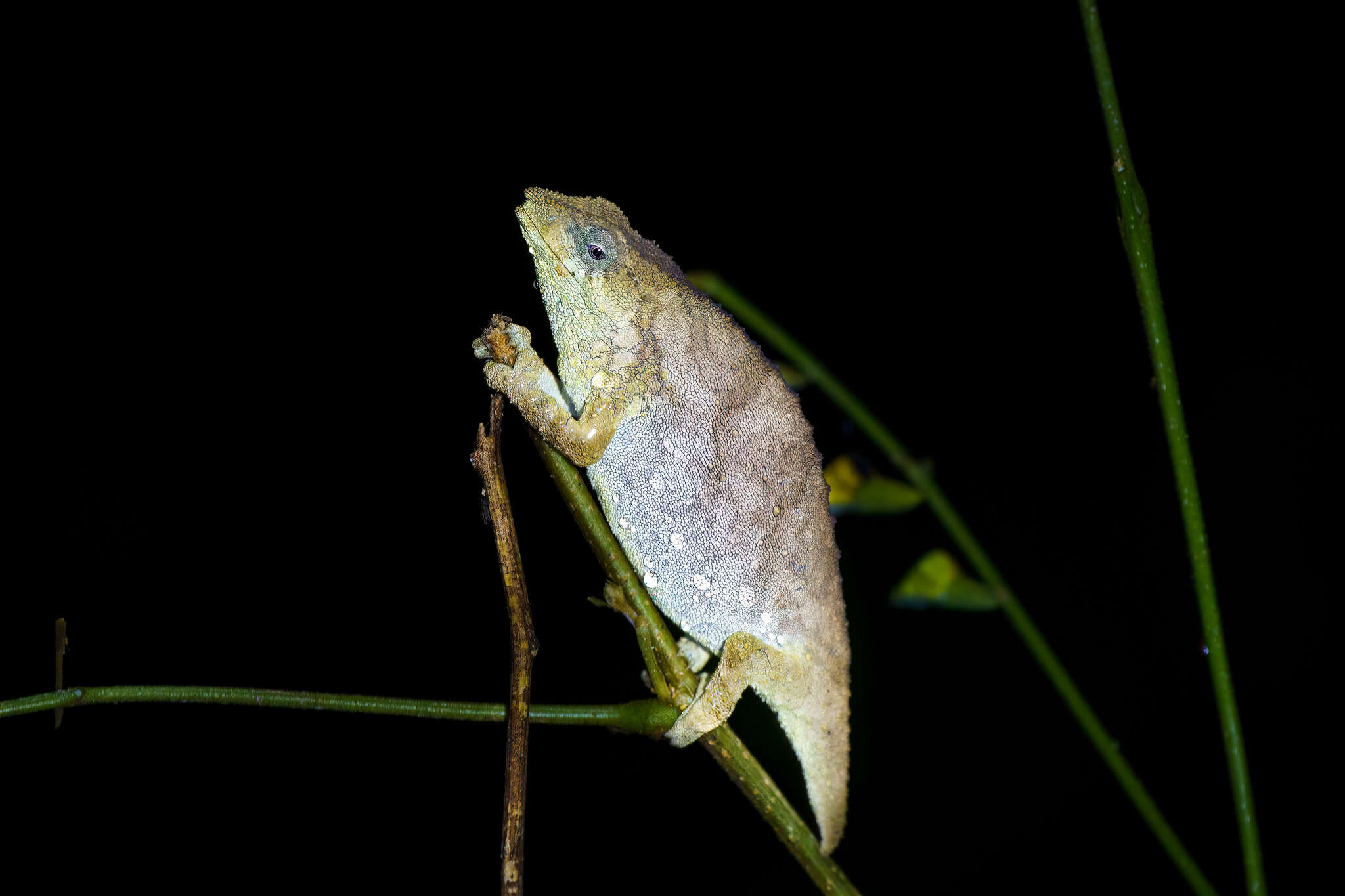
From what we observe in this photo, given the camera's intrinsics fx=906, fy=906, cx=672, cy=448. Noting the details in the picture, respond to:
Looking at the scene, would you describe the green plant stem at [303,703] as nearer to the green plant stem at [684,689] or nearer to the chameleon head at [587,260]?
the green plant stem at [684,689]

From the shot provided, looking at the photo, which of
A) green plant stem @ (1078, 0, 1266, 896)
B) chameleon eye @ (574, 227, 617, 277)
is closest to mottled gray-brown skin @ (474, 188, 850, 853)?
chameleon eye @ (574, 227, 617, 277)

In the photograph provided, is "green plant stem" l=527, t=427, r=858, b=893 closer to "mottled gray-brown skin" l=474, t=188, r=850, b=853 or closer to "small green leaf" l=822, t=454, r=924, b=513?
"mottled gray-brown skin" l=474, t=188, r=850, b=853

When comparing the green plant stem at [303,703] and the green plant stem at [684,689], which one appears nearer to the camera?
the green plant stem at [303,703]

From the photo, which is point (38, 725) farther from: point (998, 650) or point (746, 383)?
point (998, 650)

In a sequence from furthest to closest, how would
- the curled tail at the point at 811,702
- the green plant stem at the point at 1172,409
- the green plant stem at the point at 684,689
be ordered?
the curled tail at the point at 811,702 < the green plant stem at the point at 684,689 < the green plant stem at the point at 1172,409

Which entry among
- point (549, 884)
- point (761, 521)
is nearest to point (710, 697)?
point (761, 521)

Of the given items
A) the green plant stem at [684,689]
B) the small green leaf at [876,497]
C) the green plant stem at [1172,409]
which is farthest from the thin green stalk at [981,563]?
the green plant stem at [684,689]

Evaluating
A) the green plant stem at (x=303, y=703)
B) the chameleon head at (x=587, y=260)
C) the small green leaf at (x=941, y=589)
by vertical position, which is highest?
the chameleon head at (x=587, y=260)
